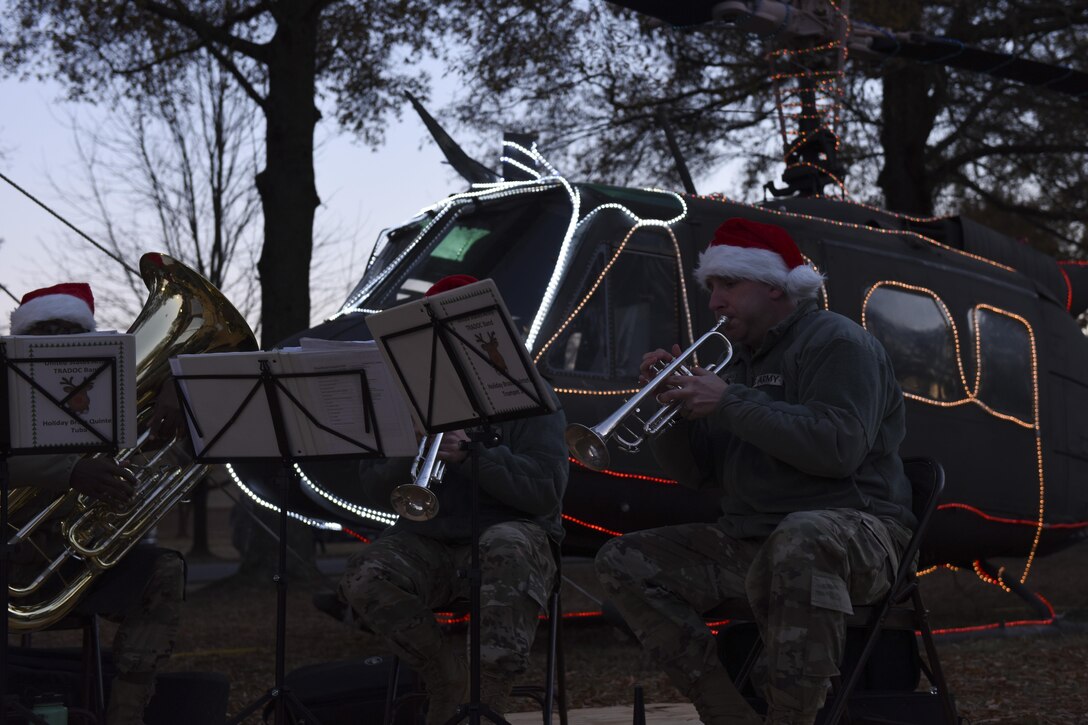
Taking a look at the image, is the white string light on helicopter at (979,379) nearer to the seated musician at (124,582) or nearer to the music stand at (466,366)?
the music stand at (466,366)

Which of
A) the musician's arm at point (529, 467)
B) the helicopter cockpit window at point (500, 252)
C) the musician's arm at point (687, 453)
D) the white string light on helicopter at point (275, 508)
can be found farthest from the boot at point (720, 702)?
the white string light on helicopter at point (275, 508)

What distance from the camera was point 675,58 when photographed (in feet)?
52.7

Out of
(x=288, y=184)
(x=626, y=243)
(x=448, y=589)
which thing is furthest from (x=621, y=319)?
(x=288, y=184)

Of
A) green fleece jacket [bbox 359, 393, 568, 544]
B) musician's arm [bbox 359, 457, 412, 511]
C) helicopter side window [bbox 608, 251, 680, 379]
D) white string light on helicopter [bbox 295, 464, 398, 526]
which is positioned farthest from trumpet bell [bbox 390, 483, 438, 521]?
helicopter side window [bbox 608, 251, 680, 379]

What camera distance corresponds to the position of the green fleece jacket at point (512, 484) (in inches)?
191

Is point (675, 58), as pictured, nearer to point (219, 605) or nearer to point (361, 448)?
point (219, 605)

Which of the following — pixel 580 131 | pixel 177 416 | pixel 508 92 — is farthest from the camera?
pixel 580 131

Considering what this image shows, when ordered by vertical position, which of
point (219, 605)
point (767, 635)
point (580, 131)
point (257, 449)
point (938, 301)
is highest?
point (580, 131)

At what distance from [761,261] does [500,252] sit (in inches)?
121

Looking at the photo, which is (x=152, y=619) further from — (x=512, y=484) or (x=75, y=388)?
(x=512, y=484)

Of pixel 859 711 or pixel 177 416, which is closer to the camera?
pixel 859 711

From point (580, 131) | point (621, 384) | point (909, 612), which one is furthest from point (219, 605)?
point (909, 612)

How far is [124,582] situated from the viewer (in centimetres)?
496

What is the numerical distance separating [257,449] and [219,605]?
831cm
